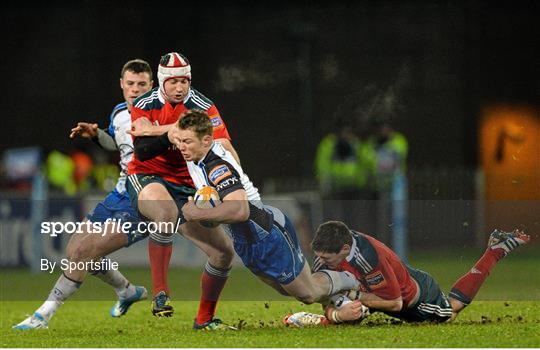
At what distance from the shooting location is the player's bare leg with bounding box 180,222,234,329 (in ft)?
36.2

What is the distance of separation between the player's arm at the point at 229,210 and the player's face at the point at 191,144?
0.36m

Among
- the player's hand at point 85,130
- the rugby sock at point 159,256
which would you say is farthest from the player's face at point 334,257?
the player's hand at point 85,130

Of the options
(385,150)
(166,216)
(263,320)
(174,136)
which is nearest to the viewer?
(174,136)

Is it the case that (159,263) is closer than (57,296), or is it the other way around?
(159,263)

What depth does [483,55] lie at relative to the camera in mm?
21391

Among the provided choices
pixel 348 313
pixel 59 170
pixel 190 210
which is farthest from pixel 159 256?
pixel 59 170

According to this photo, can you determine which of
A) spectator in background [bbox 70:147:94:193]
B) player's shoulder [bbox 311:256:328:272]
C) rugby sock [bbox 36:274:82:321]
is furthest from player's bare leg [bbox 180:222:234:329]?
spectator in background [bbox 70:147:94:193]

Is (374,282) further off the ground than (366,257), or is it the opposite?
(366,257)

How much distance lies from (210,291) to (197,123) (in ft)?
4.47

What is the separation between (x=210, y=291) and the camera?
11062mm

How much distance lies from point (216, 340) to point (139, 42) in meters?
11.8

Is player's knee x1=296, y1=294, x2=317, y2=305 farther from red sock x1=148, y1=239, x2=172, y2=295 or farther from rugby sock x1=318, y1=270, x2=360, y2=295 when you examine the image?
red sock x1=148, y1=239, x2=172, y2=295

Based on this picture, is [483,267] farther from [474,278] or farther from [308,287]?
[308,287]

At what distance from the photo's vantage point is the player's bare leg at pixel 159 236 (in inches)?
429
